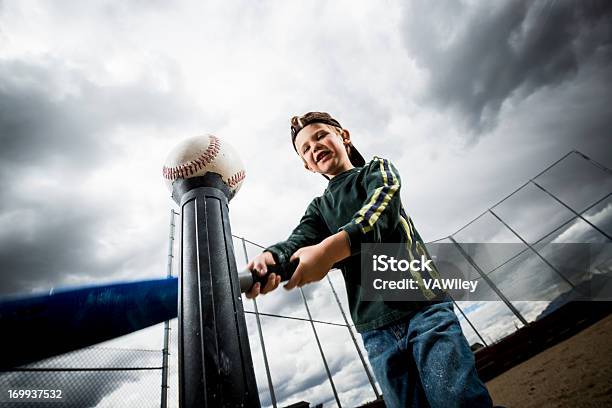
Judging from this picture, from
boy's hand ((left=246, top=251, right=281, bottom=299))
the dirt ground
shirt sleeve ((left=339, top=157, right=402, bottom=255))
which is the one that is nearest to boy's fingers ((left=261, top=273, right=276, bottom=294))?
boy's hand ((left=246, top=251, right=281, bottom=299))

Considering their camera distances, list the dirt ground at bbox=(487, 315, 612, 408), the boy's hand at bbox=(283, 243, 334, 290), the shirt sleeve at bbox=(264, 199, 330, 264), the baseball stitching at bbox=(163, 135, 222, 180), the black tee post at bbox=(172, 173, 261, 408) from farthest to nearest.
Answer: the dirt ground at bbox=(487, 315, 612, 408) < the shirt sleeve at bbox=(264, 199, 330, 264) < the baseball stitching at bbox=(163, 135, 222, 180) < the boy's hand at bbox=(283, 243, 334, 290) < the black tee post at bbox=(172, 173, 261, 408)

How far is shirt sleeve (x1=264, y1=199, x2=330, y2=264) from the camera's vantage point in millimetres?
1192

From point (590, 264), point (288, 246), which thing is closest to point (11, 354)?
point (288, 246)

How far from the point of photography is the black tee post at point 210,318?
638 mm

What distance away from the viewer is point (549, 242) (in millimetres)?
9414

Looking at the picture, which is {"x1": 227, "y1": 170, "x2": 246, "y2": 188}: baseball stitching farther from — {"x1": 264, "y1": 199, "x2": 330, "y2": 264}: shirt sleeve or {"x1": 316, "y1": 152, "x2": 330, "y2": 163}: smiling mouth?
{"x1": 316, "y1": 152, "x2": 330, "y2": 163}: smiling mouth

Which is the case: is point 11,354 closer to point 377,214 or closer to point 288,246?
point 288,246

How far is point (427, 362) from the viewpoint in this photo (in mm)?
942

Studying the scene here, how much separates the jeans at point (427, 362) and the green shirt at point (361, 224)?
0.19 feet

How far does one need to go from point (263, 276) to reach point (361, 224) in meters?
0.36

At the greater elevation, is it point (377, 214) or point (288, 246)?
point (288, 246)

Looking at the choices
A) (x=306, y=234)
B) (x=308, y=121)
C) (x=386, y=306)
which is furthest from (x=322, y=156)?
(x=386, y=306)

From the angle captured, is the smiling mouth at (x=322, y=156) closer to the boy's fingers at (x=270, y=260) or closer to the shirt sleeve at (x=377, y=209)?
the shirt sleeve at (x=377, y=209)

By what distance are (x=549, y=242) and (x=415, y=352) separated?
11.4 m
